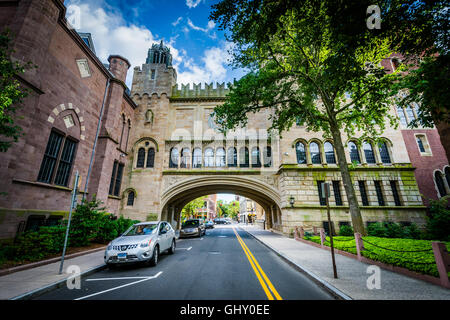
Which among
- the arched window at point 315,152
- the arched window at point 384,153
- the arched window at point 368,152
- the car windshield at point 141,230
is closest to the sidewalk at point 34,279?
the car windshield at point 141,230

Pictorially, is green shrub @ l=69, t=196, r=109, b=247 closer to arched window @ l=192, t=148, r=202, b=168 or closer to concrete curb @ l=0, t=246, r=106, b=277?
concrete curb @ l=0, t=246, r=106, b=277

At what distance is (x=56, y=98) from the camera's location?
11.2 m

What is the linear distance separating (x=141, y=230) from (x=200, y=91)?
713 inches

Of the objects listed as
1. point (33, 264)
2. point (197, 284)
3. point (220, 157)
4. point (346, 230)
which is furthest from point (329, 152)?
point (33, 264)

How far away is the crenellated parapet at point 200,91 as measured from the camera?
21.7 meters

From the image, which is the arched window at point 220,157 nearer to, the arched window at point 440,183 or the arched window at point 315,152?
the arched window at point 315,152

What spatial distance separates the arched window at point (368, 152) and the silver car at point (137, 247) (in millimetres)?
20271

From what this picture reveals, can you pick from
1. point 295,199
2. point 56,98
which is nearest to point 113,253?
point 56,98

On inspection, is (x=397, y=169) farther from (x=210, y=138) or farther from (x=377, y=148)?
(x=210, y=138)

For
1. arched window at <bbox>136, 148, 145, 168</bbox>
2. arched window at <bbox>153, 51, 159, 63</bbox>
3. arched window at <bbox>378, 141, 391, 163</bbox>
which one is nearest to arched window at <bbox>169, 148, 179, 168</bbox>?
arched window at <bbox>136, 148, 145, 168</bbox>

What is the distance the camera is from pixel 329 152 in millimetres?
18391

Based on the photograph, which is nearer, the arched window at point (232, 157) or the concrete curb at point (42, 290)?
the concrete curb at point (42, 290)

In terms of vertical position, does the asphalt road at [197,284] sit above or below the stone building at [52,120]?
below

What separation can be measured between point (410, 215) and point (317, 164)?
856cm
